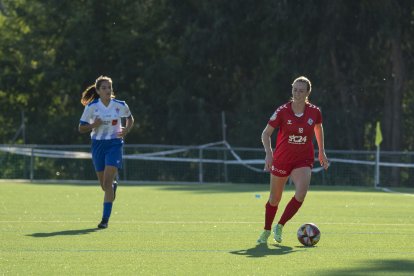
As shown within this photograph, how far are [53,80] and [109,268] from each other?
3401cm

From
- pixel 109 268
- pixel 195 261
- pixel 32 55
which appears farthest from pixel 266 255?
pixel 32 55

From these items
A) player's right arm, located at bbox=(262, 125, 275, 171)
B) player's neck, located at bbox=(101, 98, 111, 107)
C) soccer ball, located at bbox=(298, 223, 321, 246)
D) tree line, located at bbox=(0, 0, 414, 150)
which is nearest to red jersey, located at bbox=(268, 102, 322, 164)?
player's right arm, located at bbox=(262, 125, 275, 171)

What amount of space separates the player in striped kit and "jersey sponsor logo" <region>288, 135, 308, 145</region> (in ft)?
10.5

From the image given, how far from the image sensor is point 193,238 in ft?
42.8

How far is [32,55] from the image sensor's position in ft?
144

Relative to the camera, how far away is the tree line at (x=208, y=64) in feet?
118

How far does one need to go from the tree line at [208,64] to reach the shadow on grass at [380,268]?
79.1 ft

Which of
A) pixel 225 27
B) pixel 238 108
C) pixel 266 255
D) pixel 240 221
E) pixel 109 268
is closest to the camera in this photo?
pixel 109 268

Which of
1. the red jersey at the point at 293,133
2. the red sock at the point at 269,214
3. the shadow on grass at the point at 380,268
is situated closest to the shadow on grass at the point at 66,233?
the red sock at the point at 269,214

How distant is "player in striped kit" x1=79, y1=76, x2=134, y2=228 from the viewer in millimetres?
15086

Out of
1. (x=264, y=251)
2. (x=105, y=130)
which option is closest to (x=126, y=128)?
Answer: (x=105, y=130)

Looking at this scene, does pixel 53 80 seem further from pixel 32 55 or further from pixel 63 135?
pixel 63 135

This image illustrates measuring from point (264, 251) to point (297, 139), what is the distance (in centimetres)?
165

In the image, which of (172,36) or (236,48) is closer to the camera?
(236,48)
